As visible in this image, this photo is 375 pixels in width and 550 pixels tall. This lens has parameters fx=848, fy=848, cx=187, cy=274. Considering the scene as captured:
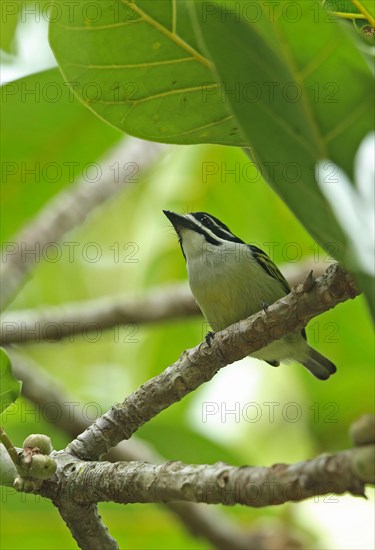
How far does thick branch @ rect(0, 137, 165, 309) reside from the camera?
467cm

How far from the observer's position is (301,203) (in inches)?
65.9

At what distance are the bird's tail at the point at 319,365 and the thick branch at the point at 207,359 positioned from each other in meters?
2.01

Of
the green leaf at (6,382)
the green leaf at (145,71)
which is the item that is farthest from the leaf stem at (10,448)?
the green leaf at (145,71)

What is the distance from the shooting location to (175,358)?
17.2ft

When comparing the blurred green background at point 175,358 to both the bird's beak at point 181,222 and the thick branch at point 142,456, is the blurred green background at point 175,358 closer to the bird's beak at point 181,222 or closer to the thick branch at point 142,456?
the thick branch at point 142,456

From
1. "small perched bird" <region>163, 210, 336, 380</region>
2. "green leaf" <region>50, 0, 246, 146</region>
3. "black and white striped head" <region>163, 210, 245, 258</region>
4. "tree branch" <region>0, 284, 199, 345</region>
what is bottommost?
"tree branch" <region>0, 284, 199, 345</region>

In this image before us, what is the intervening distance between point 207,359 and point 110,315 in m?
2.39

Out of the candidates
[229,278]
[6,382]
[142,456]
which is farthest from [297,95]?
[142,456]

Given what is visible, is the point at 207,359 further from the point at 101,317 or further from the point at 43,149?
the point at 43,149

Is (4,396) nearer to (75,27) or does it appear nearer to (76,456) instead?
(76,456)

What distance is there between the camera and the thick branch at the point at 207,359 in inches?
77.5

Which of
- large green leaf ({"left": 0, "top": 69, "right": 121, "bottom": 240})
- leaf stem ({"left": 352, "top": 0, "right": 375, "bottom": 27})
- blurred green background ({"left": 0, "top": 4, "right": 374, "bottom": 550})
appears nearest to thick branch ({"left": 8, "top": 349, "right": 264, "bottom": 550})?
blurred green background ({"left": 0, "top": 4, "right": 374, "bottom": 550})

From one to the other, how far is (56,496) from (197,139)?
105 centimetres

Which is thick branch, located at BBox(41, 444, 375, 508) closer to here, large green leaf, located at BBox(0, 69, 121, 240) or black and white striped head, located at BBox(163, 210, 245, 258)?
black and white striped head, located at BBox(163, 210, 245, 258)
